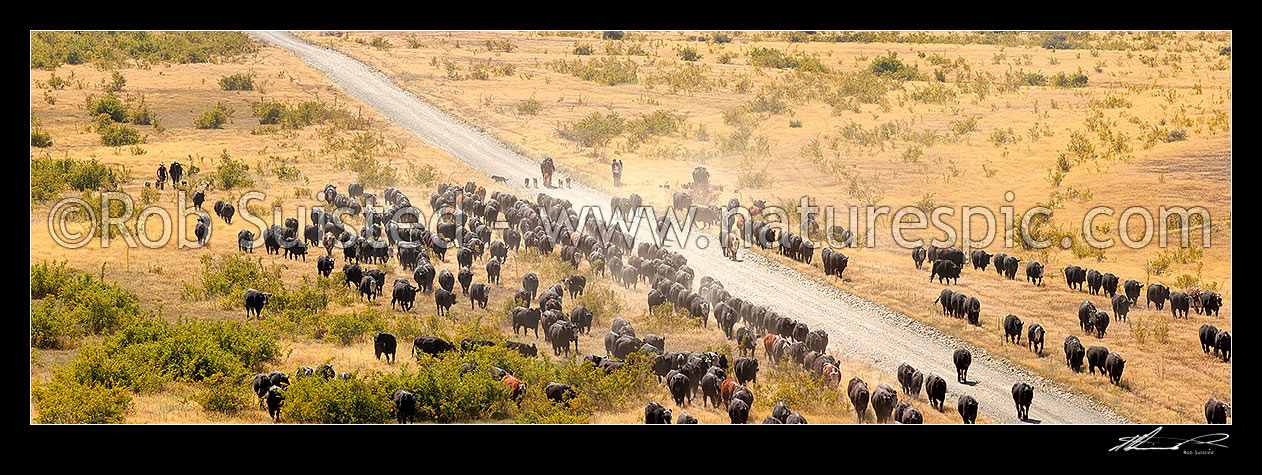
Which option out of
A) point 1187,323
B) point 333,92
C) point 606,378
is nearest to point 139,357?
point 606,378

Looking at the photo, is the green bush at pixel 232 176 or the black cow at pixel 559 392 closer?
the black cow at pixel 559 392

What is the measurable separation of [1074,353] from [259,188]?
30868 millimetres

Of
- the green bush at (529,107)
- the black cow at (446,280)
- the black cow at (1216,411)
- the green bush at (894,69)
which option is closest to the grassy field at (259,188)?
the black cow at (446,280)

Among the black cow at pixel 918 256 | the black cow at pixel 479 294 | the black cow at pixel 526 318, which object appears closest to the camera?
the black cow at pixel 526 318

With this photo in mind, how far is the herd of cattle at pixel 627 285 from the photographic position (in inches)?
863

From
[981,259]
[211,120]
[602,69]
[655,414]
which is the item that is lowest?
[655,414]

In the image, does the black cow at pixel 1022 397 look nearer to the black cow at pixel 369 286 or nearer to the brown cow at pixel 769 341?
the brown cow at pixel 769 341

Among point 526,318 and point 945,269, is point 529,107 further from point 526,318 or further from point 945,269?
point 526,318

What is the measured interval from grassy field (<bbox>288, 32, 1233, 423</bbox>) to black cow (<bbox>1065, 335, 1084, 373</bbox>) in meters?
0.31

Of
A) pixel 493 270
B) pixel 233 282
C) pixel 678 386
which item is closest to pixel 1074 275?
pixel 678 386

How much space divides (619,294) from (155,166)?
25543 mm

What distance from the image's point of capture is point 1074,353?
23812 millimetres

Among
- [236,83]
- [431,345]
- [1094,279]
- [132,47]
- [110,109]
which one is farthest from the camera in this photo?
[132,47]

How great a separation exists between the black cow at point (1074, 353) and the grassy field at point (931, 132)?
31 centimetres
